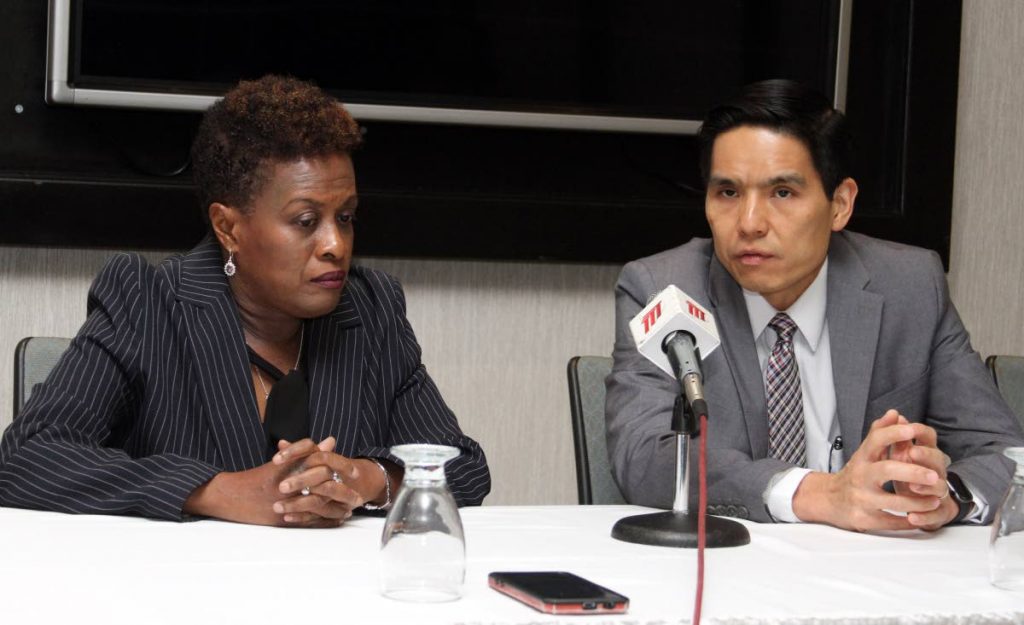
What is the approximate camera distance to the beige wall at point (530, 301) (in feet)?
9.82

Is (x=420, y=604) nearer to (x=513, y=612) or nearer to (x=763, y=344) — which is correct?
(x=513, y=612)

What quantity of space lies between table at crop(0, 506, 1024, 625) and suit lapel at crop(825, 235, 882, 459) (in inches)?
17.9

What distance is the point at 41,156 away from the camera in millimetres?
2904

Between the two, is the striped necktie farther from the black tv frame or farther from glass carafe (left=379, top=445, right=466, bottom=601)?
glass carafe (left=379, top=445, right=466, bottom=601)

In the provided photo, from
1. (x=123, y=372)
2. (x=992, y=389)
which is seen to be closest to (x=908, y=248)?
(x=992, y=389)

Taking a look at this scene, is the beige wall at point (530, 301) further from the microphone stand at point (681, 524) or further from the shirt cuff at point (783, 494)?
the microphone stand at point (681, 524)

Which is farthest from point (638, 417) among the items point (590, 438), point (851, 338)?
point (851, 338)

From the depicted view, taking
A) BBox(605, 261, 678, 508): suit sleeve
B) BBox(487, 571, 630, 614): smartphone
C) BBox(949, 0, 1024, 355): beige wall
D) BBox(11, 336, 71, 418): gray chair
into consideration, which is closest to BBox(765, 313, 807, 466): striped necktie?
BBox(605, 261, 678, 508): suit sleeve

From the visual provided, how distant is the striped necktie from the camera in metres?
2.37

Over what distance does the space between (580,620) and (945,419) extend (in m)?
1.36

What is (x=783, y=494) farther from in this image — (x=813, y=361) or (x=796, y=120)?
(x=796, y=120)

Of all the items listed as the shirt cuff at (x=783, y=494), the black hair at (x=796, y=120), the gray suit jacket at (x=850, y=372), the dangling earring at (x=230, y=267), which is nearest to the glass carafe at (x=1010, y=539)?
the shirt cuff at (x=783, y=494)

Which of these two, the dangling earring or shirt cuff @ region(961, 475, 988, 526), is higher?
the dangling earring

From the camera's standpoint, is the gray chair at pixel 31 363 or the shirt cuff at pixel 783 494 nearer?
the shirt cuff at pixel 783 494
